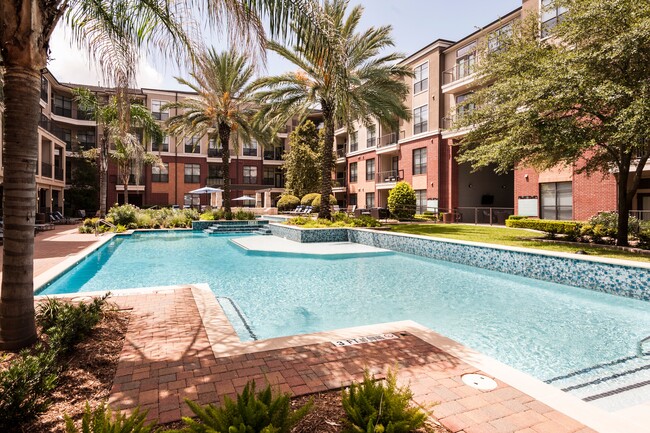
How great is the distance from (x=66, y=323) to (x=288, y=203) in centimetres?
3029

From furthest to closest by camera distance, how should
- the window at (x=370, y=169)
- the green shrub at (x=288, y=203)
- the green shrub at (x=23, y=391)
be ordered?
the window at (x=370, y=169) < the green shrub at (x=288, y=203) < the green shrub at (x=23, y=391)

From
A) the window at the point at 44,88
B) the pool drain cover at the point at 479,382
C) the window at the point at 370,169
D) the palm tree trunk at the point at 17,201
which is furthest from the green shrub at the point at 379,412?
the window at the point at 44,88

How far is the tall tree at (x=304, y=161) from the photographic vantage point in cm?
3450

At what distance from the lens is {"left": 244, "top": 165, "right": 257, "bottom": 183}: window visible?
47250mm

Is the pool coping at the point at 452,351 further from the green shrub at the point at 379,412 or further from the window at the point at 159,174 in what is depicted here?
the window at the point at 159,174

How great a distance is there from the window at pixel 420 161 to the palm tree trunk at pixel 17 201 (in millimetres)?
27404

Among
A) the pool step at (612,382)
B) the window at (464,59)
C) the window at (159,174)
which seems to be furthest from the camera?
the window at (159,174)

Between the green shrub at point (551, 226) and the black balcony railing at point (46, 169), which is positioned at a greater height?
the black balcony railing at point (46, 169)

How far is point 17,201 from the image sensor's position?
3766mm

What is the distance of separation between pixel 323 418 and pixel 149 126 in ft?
84.2

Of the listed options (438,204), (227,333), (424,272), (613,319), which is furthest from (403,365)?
(438,204)

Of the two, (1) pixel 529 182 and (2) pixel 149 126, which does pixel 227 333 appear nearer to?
(1) pixel 529 182

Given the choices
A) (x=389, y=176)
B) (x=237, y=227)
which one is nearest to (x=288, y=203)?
(x=389, y=176)

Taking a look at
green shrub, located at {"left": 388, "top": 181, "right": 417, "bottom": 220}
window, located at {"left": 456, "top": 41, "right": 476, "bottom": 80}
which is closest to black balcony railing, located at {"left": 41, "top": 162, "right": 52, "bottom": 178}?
green shrub, located at {"left": 388, "top": 181, "right": 417, "bottom": 220}
